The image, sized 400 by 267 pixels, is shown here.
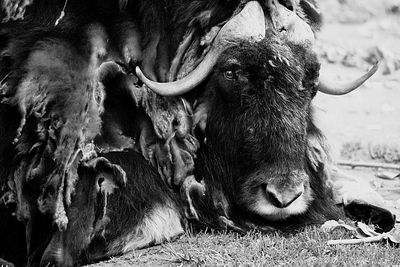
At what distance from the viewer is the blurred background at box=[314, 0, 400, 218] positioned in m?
5.62

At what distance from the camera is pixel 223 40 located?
135 inches

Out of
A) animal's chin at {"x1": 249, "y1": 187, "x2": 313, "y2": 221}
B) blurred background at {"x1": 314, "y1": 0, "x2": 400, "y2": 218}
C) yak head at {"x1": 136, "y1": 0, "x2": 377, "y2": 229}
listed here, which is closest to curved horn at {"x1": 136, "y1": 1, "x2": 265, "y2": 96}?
yak head at {"x1": 136, "y1": 0, "x2": 377, "y2": 229}

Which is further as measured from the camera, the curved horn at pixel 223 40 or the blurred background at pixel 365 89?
the blurred background at pixel 365 89

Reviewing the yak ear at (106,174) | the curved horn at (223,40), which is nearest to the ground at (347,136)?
the yak ear at (106,174)

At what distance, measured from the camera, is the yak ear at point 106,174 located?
345cm

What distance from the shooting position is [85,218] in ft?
11.2

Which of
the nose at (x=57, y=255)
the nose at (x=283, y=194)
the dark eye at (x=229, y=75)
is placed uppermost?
the dark eye at (x=229, y=75)

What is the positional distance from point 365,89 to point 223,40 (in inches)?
186

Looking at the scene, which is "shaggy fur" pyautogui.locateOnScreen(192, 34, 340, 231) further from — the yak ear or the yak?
the yak ear

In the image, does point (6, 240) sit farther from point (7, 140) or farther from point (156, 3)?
point (156, 3)

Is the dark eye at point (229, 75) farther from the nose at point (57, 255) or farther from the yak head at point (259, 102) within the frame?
the nose at point (57, 255)

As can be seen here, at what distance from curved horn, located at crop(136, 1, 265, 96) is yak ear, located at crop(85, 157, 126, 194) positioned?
325 mm

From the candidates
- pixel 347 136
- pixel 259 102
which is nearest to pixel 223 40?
pixel 259 102

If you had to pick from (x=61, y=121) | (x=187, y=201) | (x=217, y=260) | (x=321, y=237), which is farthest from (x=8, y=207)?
(x=321, y=237)
